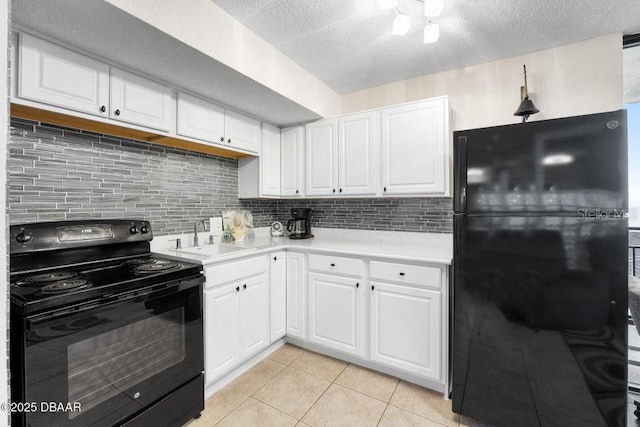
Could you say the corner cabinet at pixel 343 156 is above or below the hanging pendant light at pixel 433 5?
below

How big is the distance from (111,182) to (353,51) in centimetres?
194

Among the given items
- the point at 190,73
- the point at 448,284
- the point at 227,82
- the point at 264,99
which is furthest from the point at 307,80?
the point at 448,284

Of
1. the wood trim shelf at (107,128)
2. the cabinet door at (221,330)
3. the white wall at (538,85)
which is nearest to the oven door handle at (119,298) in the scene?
the cabinet door at (221,330)

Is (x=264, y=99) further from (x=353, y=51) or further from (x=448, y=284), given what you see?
(x=448, y=284)

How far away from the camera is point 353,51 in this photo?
2107 millimetres

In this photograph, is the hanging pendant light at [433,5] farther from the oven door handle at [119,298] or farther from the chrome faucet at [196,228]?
the chrome faucet at [196,228]

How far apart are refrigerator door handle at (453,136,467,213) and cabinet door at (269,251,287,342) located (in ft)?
4.74

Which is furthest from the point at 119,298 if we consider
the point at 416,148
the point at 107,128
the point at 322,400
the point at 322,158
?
the point at 416,148

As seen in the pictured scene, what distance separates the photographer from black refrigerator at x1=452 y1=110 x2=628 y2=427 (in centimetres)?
132

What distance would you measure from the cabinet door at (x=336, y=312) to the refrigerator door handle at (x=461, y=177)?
0.93 m

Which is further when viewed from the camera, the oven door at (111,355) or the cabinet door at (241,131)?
the cabinet door at (241,131)

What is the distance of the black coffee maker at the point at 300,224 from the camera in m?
2.91

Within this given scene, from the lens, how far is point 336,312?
7.39ft

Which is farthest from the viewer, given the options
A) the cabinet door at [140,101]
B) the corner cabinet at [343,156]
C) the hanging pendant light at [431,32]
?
the corner cabinet at [343,156]
